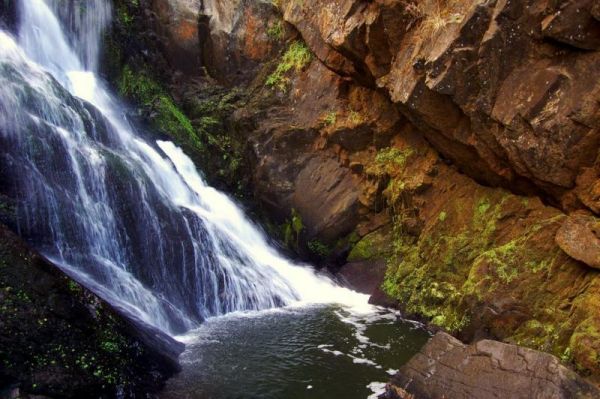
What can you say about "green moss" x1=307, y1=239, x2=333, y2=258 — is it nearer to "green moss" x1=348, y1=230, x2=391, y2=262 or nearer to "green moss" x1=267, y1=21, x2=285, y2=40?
"green moss" x1=348, y1=230, x2=391, y2=262

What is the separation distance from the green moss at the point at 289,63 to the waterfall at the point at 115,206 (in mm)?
3496

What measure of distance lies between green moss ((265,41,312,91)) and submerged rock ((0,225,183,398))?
9708 millimetres

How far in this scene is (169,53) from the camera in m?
16.7

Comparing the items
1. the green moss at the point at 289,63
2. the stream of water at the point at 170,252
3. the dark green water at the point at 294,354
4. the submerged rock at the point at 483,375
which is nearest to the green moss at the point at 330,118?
the green moss at the point at 289,63

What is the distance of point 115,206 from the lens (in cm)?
990

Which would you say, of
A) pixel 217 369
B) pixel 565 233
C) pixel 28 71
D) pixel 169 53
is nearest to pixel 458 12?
pixel 565 233

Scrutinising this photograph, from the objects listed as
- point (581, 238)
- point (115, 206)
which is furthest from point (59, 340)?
point (581, 238)

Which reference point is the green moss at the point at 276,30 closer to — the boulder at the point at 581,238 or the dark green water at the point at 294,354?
the dark green water at the point at 294,354

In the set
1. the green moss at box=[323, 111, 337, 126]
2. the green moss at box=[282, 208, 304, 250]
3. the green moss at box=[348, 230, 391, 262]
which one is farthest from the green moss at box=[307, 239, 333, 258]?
the green moss at box=[323, 111, 337, 126]

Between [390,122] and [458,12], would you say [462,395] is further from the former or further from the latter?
[390,122]

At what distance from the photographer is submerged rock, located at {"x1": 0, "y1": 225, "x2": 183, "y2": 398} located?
5.50m

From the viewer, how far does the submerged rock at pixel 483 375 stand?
5.80m

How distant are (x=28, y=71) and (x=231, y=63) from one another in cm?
659

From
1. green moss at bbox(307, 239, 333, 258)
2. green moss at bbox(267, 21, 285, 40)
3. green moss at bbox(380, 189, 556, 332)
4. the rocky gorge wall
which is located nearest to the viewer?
the rocky gorge wall
